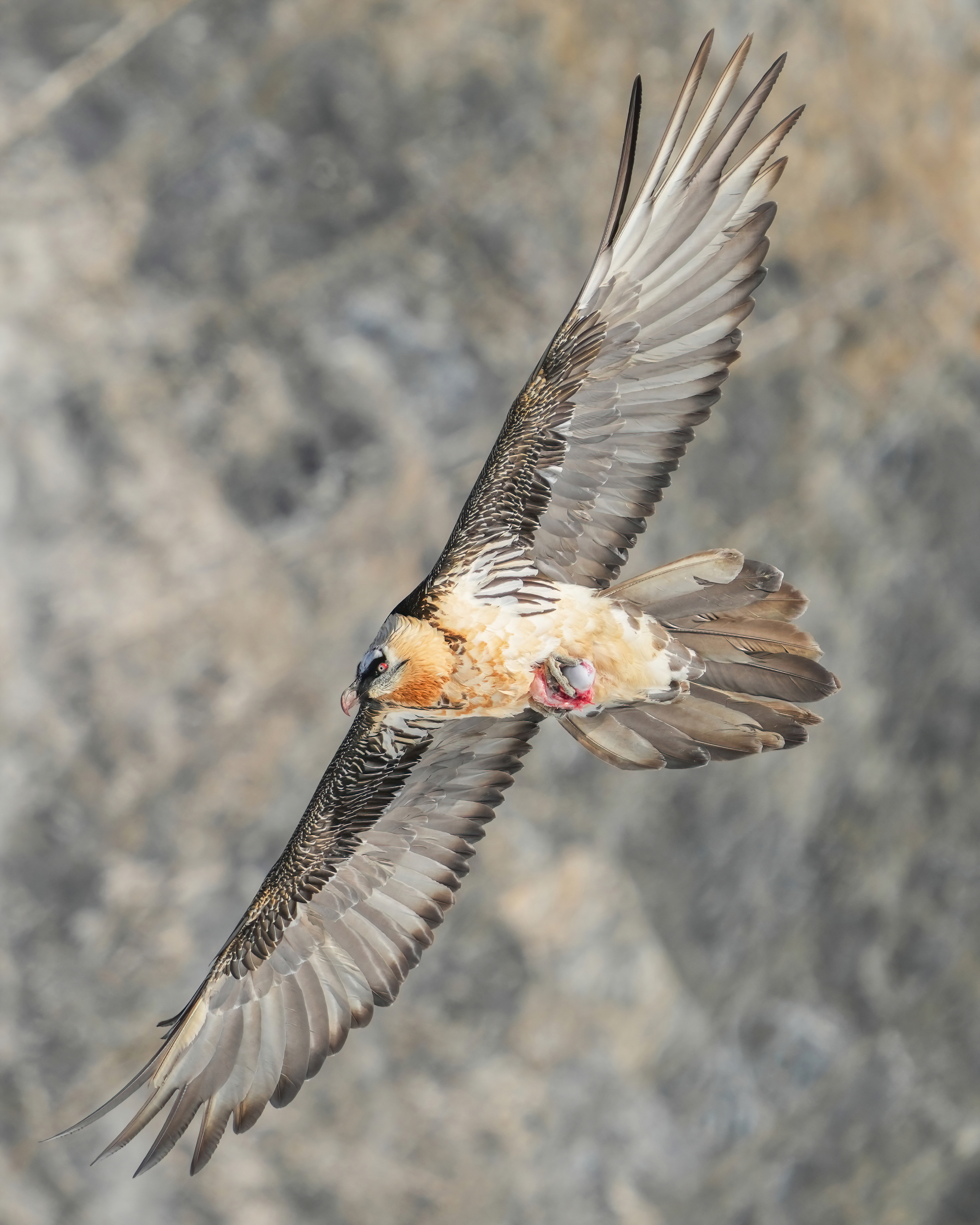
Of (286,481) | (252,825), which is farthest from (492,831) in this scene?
(286,481)

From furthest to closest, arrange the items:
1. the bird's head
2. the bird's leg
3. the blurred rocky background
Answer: the blurred rocky background
the bird's leg
the bird's head

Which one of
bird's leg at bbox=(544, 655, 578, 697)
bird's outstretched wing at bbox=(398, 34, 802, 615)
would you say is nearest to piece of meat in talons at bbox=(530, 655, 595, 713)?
bird's leg at bbox=(544, 655, 578, 697)

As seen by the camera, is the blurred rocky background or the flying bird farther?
the blurred rocky background

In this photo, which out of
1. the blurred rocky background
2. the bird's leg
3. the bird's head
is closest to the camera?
the bird's head

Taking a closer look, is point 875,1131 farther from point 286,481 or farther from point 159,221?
point 159,221

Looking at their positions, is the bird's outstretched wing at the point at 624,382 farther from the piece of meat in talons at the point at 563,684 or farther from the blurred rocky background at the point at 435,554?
the blurred rocky background at the point at 435,554

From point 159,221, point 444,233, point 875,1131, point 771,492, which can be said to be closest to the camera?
point 159,221

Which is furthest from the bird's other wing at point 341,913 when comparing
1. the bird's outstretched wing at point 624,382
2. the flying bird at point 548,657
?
the bird's outstretched wing at point 624,382

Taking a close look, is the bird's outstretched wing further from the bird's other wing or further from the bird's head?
the bird's other wing
